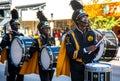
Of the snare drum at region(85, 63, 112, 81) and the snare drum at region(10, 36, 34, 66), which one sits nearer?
the snare drum at region(85, 63, 112, 81)

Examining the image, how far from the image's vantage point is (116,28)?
102 feet

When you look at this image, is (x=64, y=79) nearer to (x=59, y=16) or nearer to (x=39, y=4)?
(x=59, y=16)

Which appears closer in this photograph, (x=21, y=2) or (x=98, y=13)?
(x=98, y=13)

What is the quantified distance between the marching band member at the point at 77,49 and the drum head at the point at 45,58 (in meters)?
1.60

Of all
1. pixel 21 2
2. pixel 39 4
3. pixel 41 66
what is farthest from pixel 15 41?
pixel 21 2

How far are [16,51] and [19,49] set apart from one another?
0.54ft

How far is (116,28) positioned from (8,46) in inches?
895

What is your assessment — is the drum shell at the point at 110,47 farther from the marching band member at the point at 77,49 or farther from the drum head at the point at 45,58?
the marching band member at the point at 77,49

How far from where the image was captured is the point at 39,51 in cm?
769

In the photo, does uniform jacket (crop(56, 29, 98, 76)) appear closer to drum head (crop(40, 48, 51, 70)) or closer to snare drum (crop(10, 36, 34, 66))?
drum head (crop(40, 48, 51, 70))

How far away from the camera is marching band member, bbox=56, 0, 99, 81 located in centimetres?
556

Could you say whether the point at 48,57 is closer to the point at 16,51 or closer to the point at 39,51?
the point at 39,51

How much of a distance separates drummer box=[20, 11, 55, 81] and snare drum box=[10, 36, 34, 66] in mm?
272

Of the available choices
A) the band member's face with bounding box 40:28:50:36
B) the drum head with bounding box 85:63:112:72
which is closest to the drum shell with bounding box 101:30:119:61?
the band member's face with bounding box 40:28:50:36
